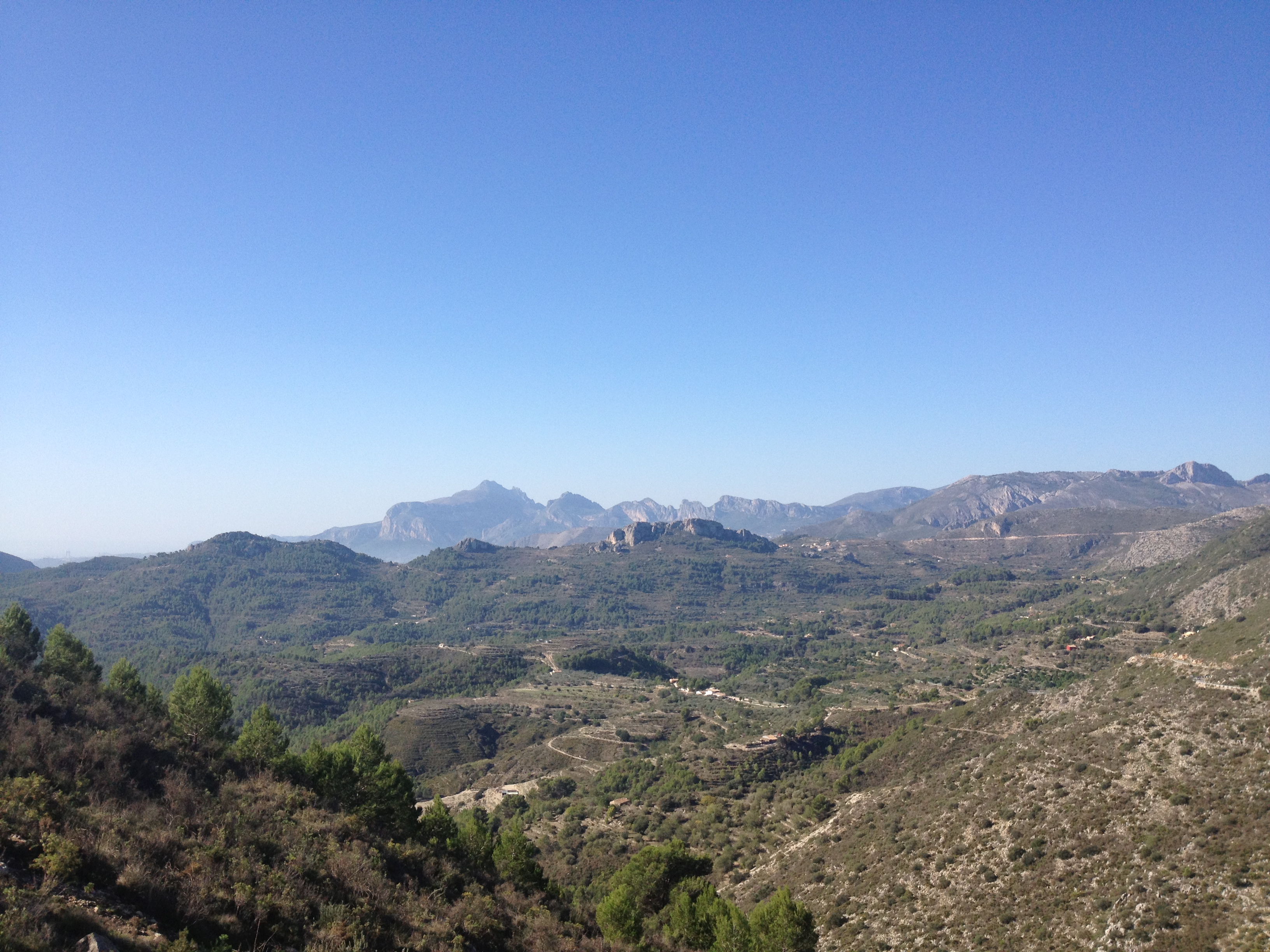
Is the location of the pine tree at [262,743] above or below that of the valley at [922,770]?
above

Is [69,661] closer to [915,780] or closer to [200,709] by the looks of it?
[200,709]

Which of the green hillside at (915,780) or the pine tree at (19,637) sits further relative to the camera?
the pine tree at (19,637)

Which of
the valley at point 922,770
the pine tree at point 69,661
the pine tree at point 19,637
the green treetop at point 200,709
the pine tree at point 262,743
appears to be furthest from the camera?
the pine tree at point 19,637

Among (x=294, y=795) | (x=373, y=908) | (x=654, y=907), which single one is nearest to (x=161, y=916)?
(x=373, y=908)

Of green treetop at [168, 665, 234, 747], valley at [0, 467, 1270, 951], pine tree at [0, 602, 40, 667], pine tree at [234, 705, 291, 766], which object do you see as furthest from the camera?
pine tree at [0, 602, 40, 667]

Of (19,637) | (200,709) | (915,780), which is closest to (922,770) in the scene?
(915,780)

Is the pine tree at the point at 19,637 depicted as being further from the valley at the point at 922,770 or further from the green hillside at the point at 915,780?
the green hillside at the point at 915,780

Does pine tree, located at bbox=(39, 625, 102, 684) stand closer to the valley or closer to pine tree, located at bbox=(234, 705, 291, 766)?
pine tree, located at bbox=(234, 705, 291, 766)

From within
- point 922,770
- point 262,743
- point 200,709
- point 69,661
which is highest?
point 69,661

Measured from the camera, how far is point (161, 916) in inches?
630

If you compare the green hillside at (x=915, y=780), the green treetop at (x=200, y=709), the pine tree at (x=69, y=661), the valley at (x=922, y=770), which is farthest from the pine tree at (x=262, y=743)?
the valley at (x=922, y=770)

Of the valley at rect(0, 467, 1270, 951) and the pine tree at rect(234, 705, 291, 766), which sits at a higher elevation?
the pine tree at rect(234, 705, 291, 766)

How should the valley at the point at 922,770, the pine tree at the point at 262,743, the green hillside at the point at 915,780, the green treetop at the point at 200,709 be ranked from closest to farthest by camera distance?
the green hillside at the point at 915,780
the valley at the point at 922,770
the pine tree at the point at 262,743
the green treetop at the point at 200,709

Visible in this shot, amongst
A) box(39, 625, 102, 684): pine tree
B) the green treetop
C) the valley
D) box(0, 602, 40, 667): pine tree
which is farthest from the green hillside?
box(0, 602, 40, 667): pine tree
